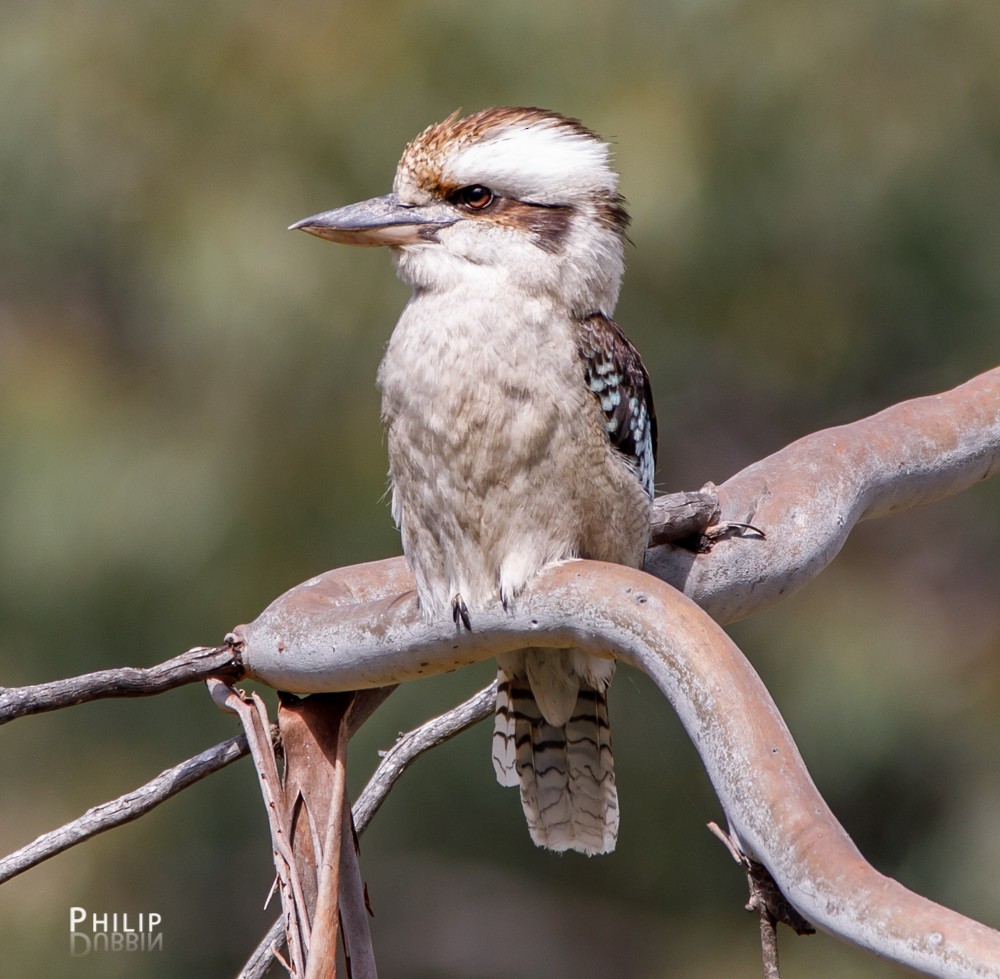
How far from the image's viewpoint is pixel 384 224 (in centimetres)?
205

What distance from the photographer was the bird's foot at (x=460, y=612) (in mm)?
1897

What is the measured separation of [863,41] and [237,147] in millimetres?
2087

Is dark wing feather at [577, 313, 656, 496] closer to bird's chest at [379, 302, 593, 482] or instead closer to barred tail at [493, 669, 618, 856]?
bird's chest at [379, 302, 593, 482]

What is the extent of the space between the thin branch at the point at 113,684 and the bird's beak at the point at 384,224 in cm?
59

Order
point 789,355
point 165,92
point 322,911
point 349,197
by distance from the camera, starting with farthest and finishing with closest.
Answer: point 789,355 → point 165,92 → point 349,197 → point 322,911

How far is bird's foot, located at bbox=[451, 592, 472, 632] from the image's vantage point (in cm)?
190

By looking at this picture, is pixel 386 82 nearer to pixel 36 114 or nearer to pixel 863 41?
pixel 36 114

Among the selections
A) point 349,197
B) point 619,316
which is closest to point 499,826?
point 619,316

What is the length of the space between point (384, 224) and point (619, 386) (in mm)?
397

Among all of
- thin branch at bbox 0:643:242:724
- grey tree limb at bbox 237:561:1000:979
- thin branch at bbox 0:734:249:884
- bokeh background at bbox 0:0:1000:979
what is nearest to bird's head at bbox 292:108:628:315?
grey tree limb at bbox 237:561:1000:979

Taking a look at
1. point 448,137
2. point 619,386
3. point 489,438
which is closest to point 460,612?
point 489,438

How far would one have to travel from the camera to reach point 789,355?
5.63 m

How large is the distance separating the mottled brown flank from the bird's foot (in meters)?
0.57

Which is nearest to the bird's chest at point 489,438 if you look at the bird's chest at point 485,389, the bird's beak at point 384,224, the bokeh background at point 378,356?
the bird's chest at point 485,389
